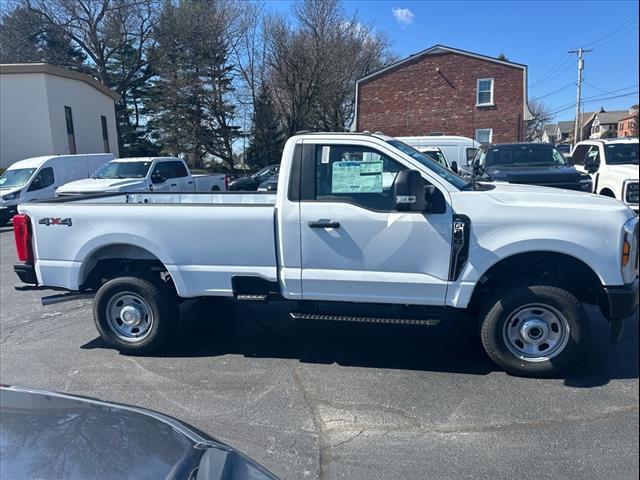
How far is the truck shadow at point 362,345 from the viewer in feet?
15.3

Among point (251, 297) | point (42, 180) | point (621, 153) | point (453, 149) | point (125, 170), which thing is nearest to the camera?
point (251, 297)

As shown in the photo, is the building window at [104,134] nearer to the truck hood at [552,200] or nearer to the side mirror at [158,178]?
the side mirror at [158,178]

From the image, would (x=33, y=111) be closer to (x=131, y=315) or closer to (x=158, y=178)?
(x=158, y=178)

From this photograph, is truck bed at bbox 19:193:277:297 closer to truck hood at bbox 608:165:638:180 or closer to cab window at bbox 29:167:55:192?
truck hood at bbox 608:165:638:180

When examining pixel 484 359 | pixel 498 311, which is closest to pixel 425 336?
pixel 484 359

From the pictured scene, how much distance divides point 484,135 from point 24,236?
29.6m

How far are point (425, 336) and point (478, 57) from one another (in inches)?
1131

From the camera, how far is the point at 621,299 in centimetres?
413

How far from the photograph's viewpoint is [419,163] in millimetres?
4570

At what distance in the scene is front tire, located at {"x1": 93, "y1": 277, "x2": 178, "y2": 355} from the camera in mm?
5078

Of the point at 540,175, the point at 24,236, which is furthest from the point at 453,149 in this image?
the point at 24,236

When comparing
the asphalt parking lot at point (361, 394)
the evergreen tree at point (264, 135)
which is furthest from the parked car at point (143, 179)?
the evergreen tree at point (264, 135)

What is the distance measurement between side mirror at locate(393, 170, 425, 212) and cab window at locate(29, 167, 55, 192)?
53.1 ft

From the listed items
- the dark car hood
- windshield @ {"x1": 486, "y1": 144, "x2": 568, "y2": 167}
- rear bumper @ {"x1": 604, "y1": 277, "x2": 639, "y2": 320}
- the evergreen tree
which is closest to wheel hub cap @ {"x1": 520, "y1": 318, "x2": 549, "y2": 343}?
rear bumper @ {"x1": 604, "y1": 277, "x2": 639, "y2": 320}
